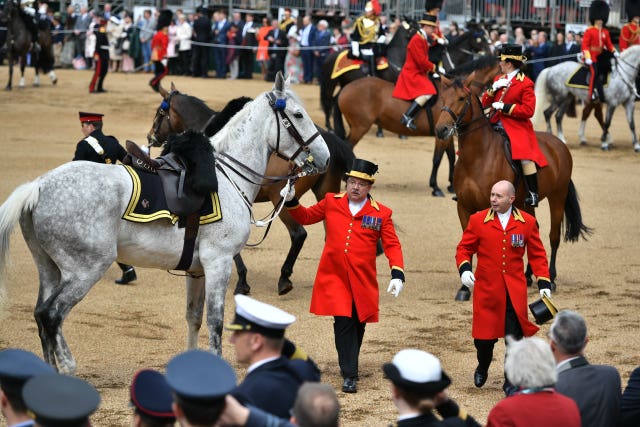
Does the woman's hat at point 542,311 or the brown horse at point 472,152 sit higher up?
the brown horse at point 472,152

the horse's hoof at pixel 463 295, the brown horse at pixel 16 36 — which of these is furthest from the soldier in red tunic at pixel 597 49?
the brown horse at pixel 16 36

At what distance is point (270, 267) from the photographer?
1217 centimetres

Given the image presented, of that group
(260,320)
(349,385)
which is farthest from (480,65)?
(260,320)

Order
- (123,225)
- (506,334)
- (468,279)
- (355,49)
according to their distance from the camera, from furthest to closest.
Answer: (355,49), (506,334), (468,279), (123,225)

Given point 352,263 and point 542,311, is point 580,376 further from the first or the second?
point 352,263

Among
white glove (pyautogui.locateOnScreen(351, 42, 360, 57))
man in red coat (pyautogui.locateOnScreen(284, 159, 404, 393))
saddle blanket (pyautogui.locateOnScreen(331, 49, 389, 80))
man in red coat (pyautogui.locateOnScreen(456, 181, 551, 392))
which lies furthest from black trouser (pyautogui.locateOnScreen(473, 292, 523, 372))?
white glove (pyautogui.locateOnScreen(351, 42, 360, 57))

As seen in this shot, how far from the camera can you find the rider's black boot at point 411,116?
16.7m

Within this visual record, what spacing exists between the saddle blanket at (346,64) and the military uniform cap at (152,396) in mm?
17269

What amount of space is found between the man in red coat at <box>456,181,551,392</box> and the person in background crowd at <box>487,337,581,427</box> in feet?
10.6

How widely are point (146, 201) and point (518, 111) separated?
4.65 meters

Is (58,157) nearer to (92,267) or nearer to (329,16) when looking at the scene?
(92,267)

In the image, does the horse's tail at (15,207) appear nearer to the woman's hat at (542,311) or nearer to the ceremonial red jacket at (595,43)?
the woman's hat at (542,311)

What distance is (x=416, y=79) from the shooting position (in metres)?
16.9

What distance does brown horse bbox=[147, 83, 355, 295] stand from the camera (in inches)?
429
